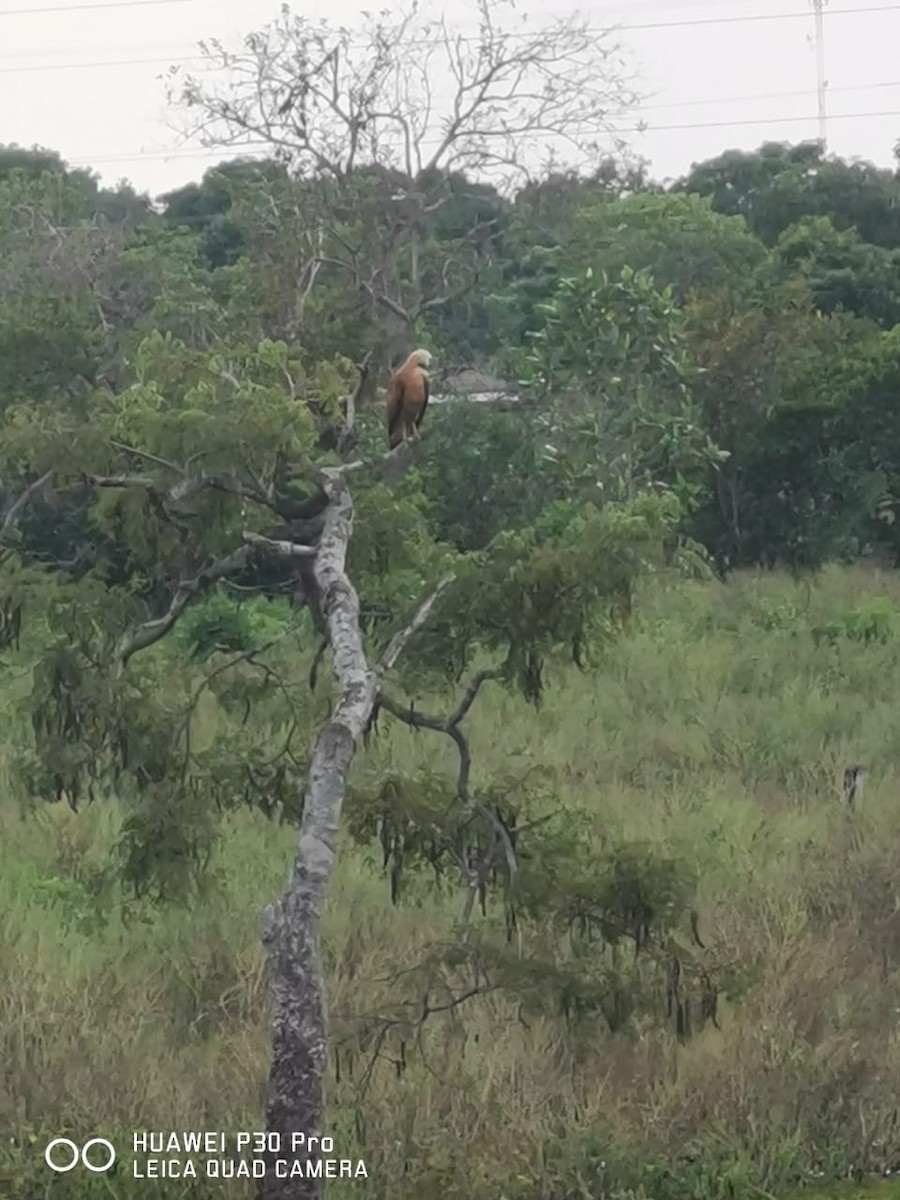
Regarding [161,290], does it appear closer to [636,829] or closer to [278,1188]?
[636,829]

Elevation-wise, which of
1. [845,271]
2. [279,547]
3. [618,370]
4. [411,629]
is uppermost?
[845,271]

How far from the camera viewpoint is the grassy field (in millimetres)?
4398

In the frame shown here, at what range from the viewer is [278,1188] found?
362 cm

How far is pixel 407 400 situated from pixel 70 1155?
93.5 inches

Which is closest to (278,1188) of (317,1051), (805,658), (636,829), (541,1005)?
(317,1051)

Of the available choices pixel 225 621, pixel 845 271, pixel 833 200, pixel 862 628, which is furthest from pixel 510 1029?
pixel 833 200

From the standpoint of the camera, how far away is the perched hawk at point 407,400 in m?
5.14

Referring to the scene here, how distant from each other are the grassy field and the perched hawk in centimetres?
128

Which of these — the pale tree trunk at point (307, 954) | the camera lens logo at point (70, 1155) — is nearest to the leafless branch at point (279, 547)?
the pale tree trunk at point (307, 954)

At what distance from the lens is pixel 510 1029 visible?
5.00 metres

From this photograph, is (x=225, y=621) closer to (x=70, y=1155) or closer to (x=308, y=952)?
(x=70, y=1155)

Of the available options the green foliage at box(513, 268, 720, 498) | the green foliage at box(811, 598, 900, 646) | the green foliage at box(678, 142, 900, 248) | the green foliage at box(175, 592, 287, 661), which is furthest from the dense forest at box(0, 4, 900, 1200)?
the green foliage at box(678, 142, 900, 248)

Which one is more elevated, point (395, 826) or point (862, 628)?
point (395, 826)

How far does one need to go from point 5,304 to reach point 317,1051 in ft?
31.9
